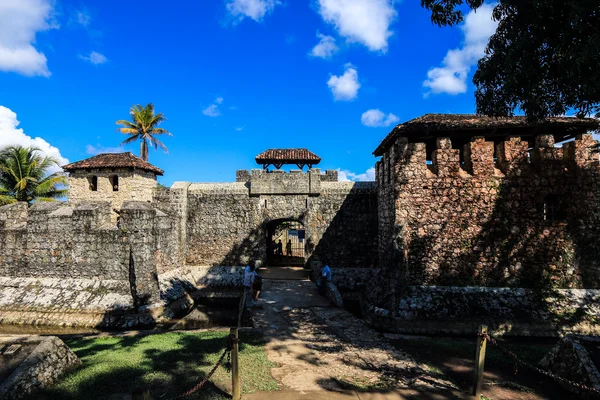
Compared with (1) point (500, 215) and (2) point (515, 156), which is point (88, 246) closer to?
(1) point (500, 215)

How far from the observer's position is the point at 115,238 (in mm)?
11273

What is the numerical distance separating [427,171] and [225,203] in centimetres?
931

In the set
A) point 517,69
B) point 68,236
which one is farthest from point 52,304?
point 517,69

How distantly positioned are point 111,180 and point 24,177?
8.01 metres

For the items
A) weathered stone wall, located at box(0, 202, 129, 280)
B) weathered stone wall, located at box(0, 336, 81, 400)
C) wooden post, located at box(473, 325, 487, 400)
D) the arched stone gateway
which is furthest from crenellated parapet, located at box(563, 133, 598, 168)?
weathered stone wall, located at box(0, 202, 129, 280)

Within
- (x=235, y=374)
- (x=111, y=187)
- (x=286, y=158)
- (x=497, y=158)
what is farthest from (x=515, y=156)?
(x=111, y=187)

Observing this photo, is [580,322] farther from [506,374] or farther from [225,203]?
[225,203]

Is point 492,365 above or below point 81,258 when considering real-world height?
below

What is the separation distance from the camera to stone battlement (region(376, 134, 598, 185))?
30.0ft

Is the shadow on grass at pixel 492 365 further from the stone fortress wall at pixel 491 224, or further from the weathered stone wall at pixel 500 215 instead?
the weathered stone wall at pixel 500 215

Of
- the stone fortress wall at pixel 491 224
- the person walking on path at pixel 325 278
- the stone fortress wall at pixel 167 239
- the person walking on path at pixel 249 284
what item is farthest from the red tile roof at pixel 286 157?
the stone fortress wall at pixel 491 224

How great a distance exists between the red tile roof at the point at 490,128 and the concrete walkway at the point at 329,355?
6190 millimetres

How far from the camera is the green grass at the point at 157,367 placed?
482cm

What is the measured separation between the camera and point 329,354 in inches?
255
